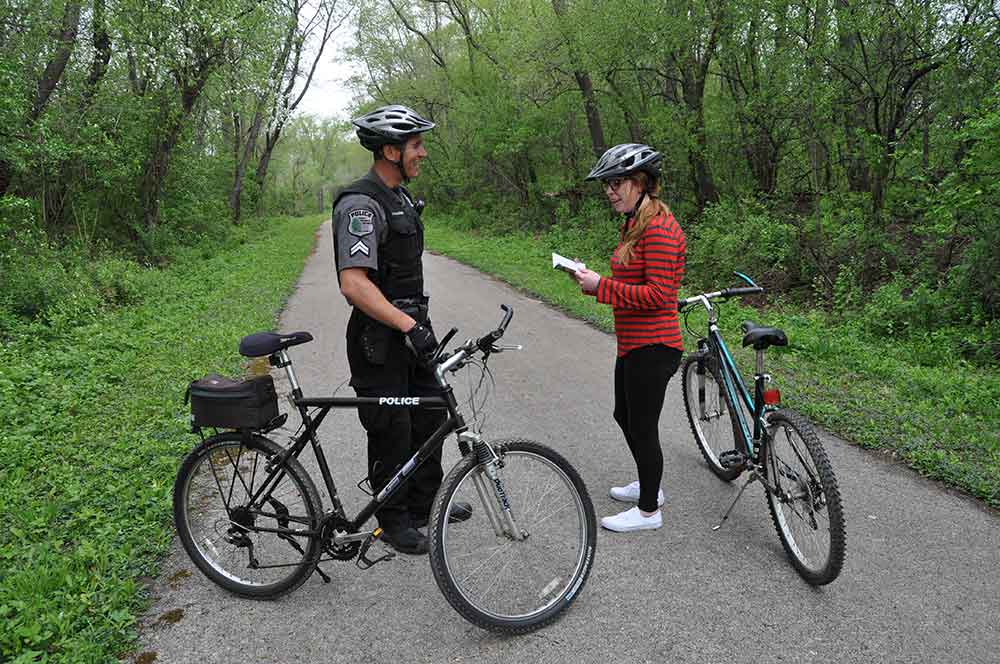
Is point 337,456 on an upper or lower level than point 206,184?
lower

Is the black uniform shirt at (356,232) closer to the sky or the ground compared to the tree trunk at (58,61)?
closer to the ground

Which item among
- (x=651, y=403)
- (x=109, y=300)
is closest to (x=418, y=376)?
(x=651, y=403)

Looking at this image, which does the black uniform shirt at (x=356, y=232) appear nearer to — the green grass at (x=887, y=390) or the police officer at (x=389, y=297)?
the police officer at (x=389, y=297)

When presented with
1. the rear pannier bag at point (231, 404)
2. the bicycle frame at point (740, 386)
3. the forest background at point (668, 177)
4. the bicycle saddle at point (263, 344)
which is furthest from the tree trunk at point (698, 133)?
the rear pannier bag at point (231, 404)

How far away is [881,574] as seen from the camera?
10.3 feet

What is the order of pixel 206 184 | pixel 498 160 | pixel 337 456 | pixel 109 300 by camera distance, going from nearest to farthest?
pixel 337 456 → pixel 109 300 → pixel 206 184 → pixel 498 160

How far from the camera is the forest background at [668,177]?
216 inches

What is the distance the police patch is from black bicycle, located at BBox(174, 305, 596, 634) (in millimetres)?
540

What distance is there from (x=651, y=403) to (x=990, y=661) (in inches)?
66.9

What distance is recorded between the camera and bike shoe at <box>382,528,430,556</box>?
10.7 feet

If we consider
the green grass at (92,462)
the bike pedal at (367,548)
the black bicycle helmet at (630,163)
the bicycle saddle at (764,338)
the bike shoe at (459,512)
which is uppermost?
the black bicycle helmet at (630,163)

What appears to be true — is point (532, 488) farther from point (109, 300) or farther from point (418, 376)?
point (109, 300)

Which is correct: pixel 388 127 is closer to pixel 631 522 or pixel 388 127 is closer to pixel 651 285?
pixel 651 285

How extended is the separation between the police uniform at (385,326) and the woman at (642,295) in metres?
0.87
